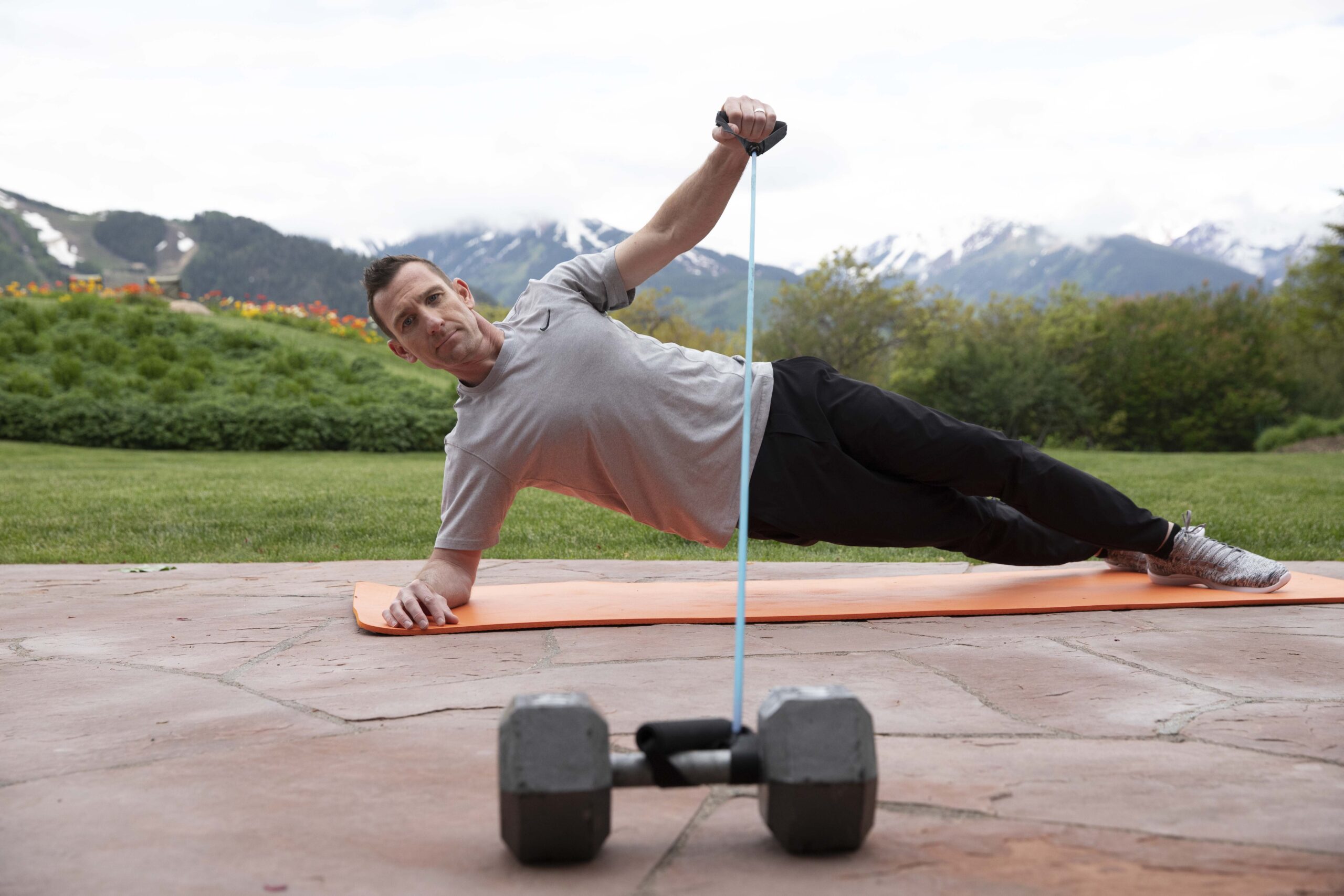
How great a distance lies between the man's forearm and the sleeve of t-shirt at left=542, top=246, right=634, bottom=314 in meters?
0.16

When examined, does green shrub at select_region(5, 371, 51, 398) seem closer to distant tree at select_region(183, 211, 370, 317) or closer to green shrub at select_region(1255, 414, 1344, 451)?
green shrub at select_region(1255, 414, 1344, 451)

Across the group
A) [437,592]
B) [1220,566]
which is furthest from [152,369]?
[1220,566]

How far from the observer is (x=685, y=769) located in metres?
1.10

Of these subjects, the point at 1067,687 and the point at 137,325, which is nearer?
the point at 1067,687

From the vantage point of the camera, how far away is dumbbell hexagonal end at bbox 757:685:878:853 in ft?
3.45

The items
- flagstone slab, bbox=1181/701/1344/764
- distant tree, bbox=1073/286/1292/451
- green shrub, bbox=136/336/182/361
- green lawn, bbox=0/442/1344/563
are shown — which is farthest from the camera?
distant tree, bbox=1073/286/1292/451

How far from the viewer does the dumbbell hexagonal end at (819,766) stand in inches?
41.4

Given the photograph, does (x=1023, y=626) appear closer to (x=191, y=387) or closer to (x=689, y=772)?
(x=689, y=772)

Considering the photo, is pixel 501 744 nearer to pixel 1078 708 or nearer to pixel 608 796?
pixel 608 796

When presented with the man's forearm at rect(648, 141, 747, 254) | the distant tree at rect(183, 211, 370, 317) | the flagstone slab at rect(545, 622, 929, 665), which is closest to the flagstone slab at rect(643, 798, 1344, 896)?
the flagstone slab at rect(545, 622, 929, 665)

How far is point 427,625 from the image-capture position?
249 cm

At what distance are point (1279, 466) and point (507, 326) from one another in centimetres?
1020

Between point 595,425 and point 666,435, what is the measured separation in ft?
0.59

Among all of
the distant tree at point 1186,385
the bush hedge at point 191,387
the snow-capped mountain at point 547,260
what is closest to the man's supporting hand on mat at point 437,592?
the bush hedge at point 191,387
